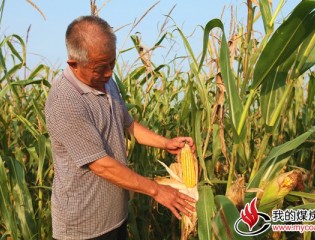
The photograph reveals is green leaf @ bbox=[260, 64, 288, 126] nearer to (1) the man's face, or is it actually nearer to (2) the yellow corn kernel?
(2) the yellow corn kernel

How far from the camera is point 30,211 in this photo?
2438 mm

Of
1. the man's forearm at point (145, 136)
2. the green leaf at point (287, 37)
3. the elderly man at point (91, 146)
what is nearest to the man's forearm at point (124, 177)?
the elderly man at point (91, 146)

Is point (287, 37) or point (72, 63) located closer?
point (287, 37)

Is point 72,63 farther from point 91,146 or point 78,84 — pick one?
point 91,146

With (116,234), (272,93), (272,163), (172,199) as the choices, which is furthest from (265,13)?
(116,234)

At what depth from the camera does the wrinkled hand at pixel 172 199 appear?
71.5 inches

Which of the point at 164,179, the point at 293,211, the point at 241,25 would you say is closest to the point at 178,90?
the point at 241,25

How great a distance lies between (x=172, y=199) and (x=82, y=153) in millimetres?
448

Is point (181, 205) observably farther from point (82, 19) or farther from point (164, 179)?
point (82, 19)

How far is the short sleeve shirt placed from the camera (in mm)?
1879

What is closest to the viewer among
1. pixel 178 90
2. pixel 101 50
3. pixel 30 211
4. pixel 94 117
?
pixel 101 50

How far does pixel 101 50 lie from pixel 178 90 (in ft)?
6.58

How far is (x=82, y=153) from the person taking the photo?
187cm

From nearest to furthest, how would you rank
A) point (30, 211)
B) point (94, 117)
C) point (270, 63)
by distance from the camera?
point (270, 63) → point (94, 117) → point (30, 211)
